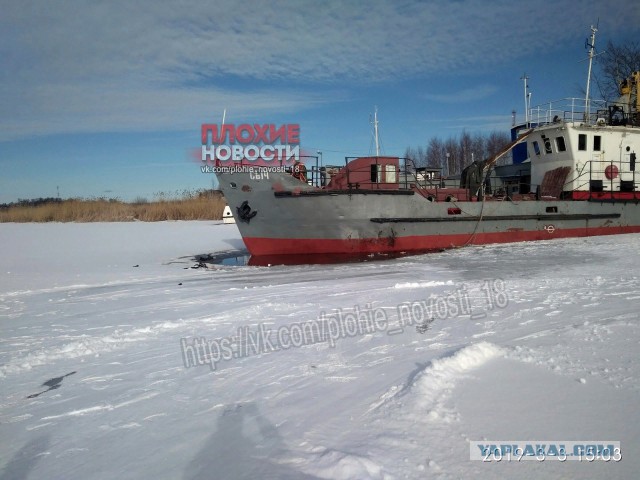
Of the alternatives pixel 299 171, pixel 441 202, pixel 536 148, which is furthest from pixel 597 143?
pixel 299 171

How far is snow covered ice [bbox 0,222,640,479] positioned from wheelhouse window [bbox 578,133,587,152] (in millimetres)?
8390

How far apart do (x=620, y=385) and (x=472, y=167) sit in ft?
34.1

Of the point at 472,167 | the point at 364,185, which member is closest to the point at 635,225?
the point at 472,167

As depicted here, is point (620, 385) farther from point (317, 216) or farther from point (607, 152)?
point (607, 152)

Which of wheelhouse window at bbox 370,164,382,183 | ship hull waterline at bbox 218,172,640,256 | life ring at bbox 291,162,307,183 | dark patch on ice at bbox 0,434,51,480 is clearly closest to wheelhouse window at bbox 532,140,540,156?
ship hull waterline at bbox 218,172,640,256

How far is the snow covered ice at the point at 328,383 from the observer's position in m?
2.13

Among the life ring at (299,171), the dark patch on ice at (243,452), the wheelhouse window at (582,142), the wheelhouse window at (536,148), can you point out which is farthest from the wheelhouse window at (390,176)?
the dark patch on ice at (243,452)

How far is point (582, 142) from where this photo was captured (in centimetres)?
1297

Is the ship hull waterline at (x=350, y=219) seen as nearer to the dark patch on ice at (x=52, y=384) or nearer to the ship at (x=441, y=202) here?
the ship at (x=441, y=202)

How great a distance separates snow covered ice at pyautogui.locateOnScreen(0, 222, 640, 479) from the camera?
2.13m

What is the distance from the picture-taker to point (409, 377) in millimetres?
2979

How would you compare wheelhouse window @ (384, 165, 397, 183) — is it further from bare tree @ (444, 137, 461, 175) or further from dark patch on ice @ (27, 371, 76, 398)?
bare tree @ (444, 137, 461, 175)

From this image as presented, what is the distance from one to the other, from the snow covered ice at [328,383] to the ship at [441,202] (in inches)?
158

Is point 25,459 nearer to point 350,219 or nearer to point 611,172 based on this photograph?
point 350,219
